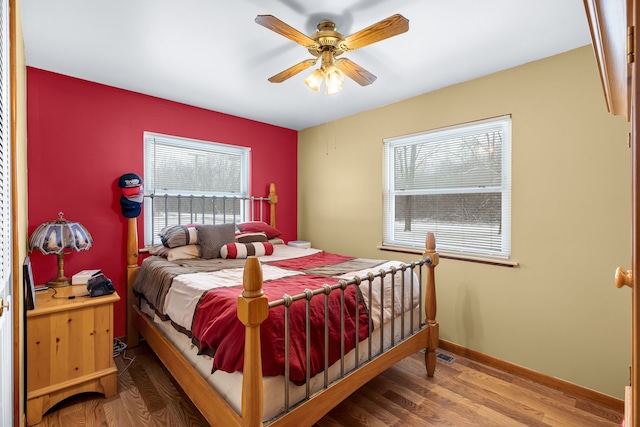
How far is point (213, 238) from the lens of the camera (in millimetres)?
2822

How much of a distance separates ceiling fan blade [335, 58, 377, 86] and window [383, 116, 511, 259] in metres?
1.07

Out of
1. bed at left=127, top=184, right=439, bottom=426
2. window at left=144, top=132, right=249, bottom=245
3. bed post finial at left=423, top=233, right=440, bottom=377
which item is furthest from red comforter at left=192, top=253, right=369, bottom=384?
window at left=144, top=132, right=249, bottom=245

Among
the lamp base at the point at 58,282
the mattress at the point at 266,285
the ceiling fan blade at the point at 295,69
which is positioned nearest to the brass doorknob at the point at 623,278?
the mattress at the point at 266,285

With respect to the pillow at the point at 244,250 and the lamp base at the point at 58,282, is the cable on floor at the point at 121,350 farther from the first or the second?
the pillow at the point at 244,250

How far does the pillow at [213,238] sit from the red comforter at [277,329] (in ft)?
3.57

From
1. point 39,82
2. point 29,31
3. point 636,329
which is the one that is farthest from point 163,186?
point 636,329

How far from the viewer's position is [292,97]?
303cm

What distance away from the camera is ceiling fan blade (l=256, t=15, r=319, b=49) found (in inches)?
59.0

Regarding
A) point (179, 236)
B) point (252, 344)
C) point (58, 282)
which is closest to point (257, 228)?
point (179, 236)

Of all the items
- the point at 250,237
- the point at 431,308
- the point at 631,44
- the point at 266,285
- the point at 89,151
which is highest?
the point at 89,151

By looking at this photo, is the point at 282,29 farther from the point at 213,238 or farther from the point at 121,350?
the point at 121,350

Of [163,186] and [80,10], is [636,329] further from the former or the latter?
[163,186]

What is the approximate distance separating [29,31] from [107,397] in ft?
A: 7.90

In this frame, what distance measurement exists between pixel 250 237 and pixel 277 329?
72.8 inches
